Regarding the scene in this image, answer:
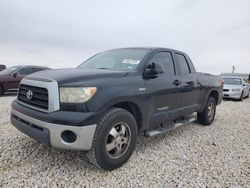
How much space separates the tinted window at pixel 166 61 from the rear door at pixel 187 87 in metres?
0.27

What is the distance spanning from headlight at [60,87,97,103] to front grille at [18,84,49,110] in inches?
9.1

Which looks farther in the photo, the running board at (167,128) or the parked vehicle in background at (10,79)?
the parked vehicle in background at (10,79)

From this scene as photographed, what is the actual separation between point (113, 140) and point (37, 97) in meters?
1.16

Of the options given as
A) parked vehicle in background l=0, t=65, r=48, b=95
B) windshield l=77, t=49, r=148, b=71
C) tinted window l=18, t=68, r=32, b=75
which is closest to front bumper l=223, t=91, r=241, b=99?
windshield l=77, t=49, r=148, b=71

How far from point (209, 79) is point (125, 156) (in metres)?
3.48

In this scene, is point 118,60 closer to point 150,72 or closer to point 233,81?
point 150,72

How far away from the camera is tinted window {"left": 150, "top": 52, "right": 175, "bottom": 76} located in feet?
12.7

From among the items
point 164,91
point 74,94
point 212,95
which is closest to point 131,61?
point 164,91

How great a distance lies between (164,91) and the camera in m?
3.66

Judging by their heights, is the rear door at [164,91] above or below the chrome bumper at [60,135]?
above

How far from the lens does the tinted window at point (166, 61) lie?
3.87 m

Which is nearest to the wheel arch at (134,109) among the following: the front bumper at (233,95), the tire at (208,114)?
the tire at (208,114)

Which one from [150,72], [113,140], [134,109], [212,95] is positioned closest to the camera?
[113,140]

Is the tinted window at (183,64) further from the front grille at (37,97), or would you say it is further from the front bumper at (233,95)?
the front bumper at (233,95)
